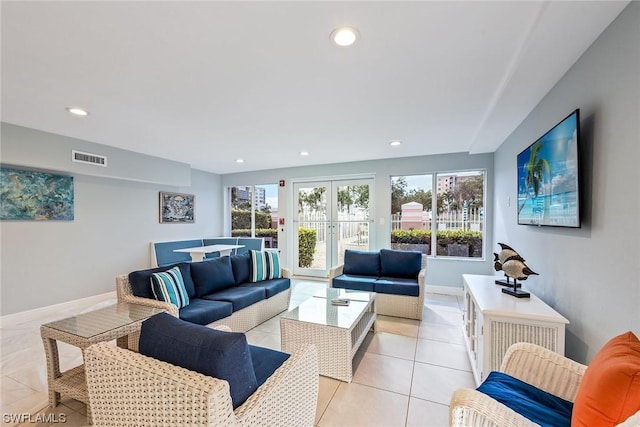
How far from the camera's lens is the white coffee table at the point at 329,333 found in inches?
82.1

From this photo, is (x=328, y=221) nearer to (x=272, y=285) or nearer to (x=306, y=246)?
(x=306, y=246)

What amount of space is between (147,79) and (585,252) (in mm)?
3357

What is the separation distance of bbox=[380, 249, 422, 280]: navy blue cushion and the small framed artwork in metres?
4.20

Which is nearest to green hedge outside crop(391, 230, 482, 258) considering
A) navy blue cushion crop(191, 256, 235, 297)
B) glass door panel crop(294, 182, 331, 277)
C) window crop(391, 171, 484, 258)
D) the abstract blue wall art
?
window crop(391, 171, 484, 258)

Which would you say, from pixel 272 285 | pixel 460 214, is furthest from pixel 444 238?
pixel 272 285

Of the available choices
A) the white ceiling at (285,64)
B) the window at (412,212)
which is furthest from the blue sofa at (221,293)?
the window at (412,212)

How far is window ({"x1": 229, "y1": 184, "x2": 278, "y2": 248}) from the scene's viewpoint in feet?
20.1

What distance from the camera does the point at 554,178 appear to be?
192 cm

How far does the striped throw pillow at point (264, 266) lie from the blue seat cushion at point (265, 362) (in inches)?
71.7

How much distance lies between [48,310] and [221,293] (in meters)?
2.64

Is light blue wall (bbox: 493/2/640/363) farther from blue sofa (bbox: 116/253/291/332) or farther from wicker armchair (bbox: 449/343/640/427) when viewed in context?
blue sofa (bbox: 116/253/291/332)

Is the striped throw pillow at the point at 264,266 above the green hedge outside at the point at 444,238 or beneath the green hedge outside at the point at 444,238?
beneath

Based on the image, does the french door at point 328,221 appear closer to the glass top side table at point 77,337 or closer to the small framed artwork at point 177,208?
the small framed artwork at point 177,208

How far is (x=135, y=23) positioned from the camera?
4.92ft
